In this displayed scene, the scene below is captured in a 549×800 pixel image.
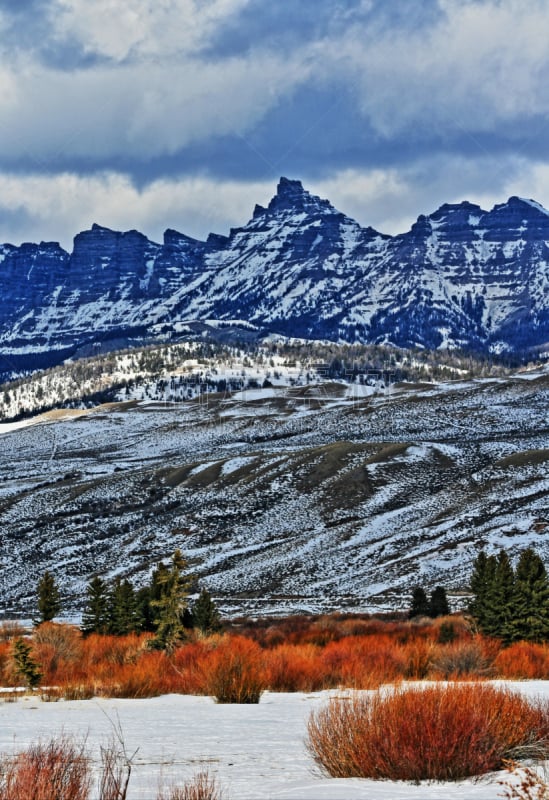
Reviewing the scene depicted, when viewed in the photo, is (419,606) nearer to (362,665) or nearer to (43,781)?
(362,665)

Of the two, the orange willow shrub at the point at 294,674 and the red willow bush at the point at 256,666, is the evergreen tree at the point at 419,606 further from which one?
the orange willow shrub at the point at 294,674

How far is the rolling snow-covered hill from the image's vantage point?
7212cm

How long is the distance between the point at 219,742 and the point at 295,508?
90555mm

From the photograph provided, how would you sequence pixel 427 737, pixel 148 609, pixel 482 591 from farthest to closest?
pixel 148 609 < pixel 482 591 < pixel 427 737

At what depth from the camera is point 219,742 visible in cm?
788

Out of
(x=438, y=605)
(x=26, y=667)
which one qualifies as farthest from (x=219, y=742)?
(x=438, y=605)

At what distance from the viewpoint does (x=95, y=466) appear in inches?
5531

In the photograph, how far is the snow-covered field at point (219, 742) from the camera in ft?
17.0

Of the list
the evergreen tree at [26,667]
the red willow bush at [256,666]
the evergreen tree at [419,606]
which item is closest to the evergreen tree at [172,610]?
the red willow bush at [256,666]

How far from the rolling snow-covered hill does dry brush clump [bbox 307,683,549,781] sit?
55.5 metres

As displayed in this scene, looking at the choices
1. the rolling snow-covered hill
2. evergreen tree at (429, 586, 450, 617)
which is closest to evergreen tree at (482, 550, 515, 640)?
evergreen tree at (429, 586, 450, 617)

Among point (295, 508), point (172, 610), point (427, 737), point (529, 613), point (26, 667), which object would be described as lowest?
point (26, 667)

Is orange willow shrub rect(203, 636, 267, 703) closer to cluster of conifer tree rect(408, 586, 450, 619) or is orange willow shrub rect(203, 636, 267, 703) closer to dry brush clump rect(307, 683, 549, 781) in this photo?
dry brush clump rect(307, 683, 549, 781)

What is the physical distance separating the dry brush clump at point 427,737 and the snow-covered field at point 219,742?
4.9 inches
